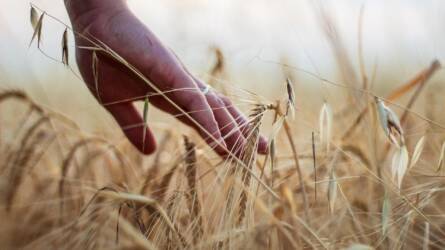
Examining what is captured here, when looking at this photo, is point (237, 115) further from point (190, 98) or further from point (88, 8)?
point (88, 8)

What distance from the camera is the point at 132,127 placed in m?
0.89

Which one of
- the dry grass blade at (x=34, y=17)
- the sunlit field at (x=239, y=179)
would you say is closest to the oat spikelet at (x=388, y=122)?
the sunlit field at (x=239, y=179)

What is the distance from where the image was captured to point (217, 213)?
0.73m

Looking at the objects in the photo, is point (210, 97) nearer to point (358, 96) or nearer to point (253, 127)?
point (253, 127)

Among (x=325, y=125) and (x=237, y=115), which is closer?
(x=325, y=125)

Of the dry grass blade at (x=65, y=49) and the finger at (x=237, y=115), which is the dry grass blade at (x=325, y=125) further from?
the dry grass blade at (x=65, y=49)

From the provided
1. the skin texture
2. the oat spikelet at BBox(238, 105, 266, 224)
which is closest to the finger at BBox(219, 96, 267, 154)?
the skin texture

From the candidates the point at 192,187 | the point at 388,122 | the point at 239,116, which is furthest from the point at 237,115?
the point at 388,122

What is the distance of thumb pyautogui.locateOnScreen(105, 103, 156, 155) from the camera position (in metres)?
0.89

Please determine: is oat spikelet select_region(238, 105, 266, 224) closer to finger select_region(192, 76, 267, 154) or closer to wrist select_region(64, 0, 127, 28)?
finger select_region(192, 76, 267, 154)

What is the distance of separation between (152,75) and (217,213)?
0.59ft

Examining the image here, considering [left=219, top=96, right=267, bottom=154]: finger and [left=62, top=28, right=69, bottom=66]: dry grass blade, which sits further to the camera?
[left=219, top=96, right=267, bottom=154]: finger

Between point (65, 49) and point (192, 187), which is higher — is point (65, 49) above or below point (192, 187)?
above

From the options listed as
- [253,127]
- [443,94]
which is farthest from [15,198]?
[443,94]
